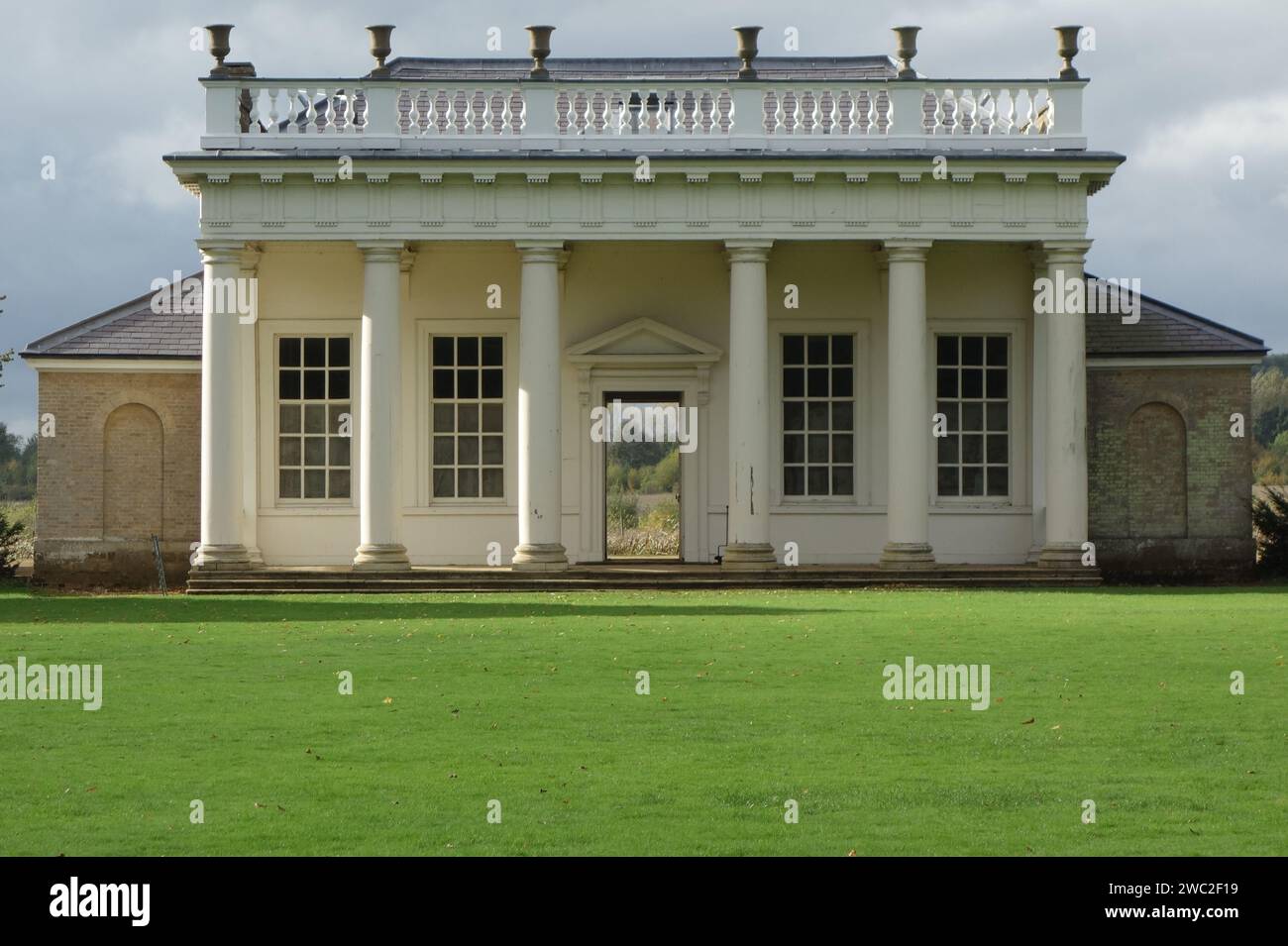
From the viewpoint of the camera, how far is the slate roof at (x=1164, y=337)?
32719mm

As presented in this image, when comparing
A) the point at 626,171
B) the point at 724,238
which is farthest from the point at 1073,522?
the point at 626,171

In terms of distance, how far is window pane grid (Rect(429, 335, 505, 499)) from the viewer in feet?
107

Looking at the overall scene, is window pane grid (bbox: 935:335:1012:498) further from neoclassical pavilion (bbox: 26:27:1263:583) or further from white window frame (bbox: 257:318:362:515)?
white window frame (bbox: 257:318:362:515)

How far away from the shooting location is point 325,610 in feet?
80.9

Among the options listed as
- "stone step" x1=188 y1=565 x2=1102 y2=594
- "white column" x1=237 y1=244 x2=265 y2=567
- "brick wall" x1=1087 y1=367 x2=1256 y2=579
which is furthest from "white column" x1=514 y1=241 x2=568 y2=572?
"brick wall" x1=1087 y1=367 x2=1256 y2=579

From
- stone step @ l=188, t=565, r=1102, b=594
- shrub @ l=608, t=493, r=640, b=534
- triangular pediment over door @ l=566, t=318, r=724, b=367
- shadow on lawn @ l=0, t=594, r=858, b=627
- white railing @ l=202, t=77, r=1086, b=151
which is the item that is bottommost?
shadow on lawn @ l=0, t=594, r=858, b=627

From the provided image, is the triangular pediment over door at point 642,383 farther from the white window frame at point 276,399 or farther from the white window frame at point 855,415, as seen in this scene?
the white window frame at point 276,399

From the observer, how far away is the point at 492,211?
29734 mm

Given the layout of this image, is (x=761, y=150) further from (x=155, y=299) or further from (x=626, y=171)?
(x=155, y=299)

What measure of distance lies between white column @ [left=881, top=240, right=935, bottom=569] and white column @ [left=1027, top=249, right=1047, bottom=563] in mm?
3008

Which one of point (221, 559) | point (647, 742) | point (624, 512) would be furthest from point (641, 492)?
point (647, 742)

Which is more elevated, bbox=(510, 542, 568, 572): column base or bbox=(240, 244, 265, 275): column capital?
bbox=(240, 244, 265, 275): column capital

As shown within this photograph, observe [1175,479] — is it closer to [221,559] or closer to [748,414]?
[748,414]

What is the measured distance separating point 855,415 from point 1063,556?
4.83 meters
